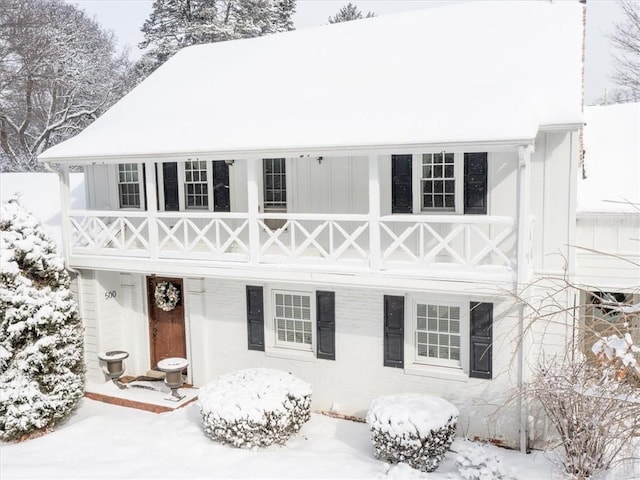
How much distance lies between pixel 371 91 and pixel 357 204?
7.68ft

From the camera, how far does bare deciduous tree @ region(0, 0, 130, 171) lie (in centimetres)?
3172

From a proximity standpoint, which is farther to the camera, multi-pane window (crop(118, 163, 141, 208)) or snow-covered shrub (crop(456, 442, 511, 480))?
multi-pane window (crop(118, 163, 141, 208))

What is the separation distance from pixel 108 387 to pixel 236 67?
853 centimetres

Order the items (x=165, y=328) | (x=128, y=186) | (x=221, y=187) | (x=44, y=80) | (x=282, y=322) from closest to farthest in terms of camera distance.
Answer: (x=282, y=322), (x=221, y=187), (x=165, y=328), (x=128, y=186), (x=44, y=80)

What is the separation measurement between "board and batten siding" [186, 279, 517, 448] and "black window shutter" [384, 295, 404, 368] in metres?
0.15

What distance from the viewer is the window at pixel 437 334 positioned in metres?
10.8

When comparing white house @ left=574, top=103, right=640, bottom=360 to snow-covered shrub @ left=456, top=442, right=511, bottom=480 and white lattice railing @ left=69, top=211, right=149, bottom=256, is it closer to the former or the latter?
snow-covered shrub @ left=456, top=442, right=511, bottom=480

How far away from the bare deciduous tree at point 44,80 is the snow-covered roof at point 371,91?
2027 centimetres

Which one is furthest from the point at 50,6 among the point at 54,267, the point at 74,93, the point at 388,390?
the point at 388,390

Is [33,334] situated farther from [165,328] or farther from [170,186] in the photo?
[170,186]

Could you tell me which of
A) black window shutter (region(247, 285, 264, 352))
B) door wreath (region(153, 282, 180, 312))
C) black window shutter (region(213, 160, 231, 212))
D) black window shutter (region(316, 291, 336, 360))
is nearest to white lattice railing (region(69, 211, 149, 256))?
door wreath (region(153, 282, 180, 312))

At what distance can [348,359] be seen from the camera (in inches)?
454

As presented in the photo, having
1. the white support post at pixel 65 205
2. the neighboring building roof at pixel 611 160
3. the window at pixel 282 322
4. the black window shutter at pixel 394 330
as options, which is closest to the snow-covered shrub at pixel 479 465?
the black window shutter at pixel 394 330

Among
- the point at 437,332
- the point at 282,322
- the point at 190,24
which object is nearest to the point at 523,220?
the point at 437,332
